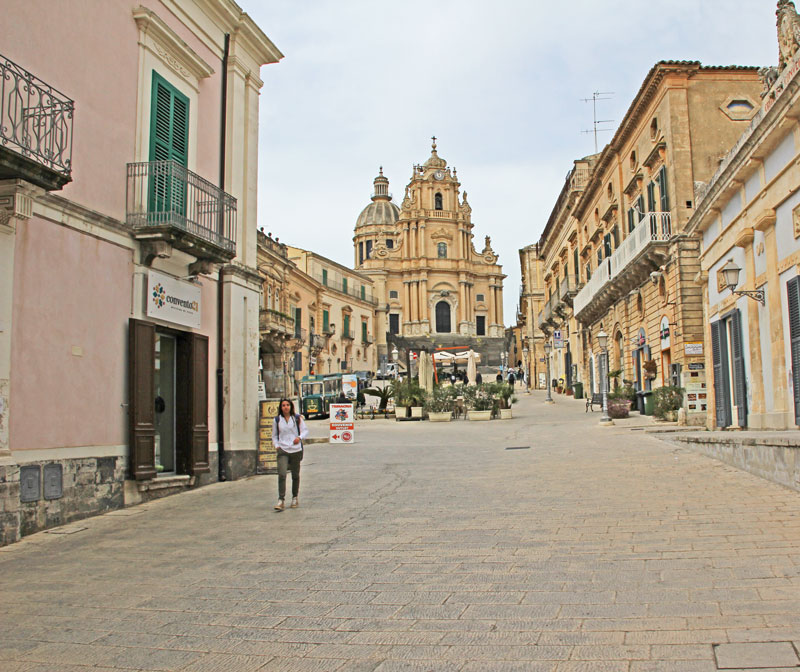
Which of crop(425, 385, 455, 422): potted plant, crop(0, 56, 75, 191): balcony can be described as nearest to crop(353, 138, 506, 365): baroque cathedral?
crop(425, 385, 455, 422): potted plant

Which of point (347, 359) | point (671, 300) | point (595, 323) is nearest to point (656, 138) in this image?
point (671, 300)

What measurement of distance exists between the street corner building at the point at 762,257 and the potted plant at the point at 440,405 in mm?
11766

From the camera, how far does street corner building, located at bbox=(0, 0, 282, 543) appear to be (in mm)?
8438

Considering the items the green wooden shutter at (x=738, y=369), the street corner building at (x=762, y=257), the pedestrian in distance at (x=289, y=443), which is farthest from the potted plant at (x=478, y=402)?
the pedestrian in distance at (x=289, y=443)

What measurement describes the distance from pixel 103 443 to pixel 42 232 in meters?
2.72

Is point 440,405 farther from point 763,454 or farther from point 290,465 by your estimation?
point 290,465

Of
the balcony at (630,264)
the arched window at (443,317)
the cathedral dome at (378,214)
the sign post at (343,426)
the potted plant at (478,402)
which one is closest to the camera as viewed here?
the sign post at (343,426)

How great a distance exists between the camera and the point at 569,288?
144ft

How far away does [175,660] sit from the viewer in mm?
4359

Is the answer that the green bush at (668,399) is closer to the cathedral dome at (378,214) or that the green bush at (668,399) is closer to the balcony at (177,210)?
the balcony at (177,210)

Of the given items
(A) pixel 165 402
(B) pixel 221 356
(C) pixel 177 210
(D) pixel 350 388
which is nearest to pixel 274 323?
(D) pixel 350 388

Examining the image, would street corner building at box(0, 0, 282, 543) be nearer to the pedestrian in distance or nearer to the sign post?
the pedestrian in distance

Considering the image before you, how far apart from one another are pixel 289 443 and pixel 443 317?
80.4 metres

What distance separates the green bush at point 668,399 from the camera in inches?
885
